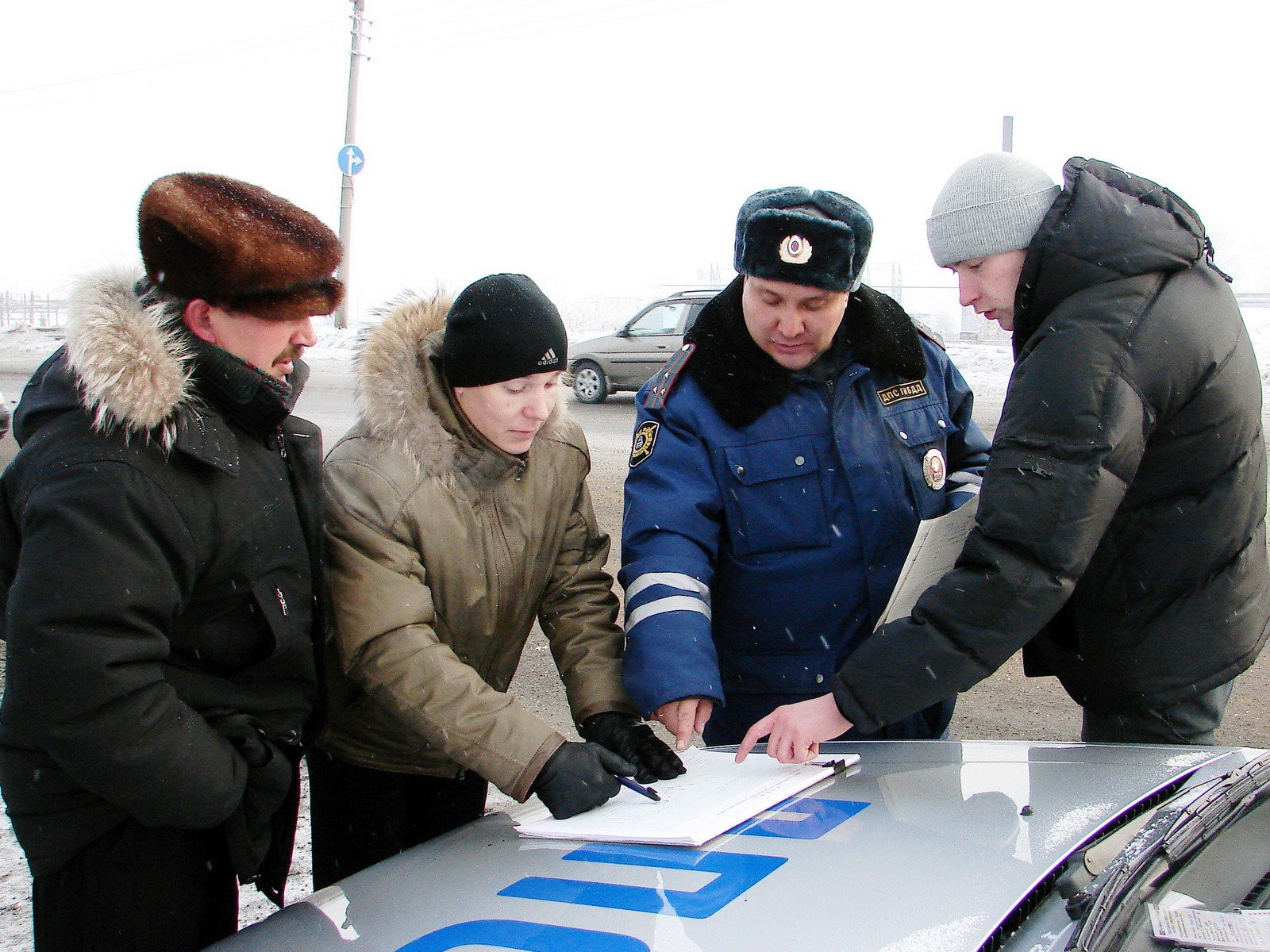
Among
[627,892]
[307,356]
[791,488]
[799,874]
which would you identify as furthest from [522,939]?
[307,356]

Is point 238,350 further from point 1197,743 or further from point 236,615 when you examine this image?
point 1197,743

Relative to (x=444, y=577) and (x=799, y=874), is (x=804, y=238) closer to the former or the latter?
(x=444, y=577)

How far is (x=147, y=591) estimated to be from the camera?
1.40 meters

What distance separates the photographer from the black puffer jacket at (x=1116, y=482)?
5.11 ft

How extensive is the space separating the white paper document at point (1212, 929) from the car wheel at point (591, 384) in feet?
39.3

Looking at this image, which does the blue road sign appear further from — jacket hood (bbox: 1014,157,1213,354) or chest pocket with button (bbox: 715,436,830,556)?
jacket hood (bbox: 1014,157,1213,354)

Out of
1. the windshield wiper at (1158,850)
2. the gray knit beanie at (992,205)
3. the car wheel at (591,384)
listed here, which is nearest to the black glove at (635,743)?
the windshield wiper at (1158,850)

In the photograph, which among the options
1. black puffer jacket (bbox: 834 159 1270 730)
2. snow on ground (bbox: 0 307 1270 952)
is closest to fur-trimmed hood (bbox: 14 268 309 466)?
snow on ground (bbox: 0 307 1270 952)

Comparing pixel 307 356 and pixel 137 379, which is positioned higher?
pixel 137 379

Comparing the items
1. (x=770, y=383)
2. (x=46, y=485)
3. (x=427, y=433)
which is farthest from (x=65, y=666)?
(x=770, y=383)

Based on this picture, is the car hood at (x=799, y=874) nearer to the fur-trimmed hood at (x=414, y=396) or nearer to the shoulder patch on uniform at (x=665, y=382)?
the fur-trimmed hood at (x=414, y=396)

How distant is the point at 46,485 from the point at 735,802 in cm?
106

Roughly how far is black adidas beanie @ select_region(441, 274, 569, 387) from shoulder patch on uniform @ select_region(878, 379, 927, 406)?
26.6 inches

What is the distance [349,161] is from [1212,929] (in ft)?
54.8
